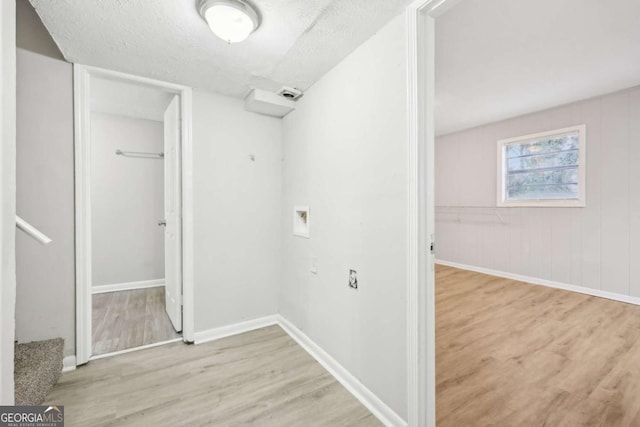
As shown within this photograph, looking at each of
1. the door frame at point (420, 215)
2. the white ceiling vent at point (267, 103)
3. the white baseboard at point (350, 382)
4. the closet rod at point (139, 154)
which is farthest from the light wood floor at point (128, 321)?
the white ceiling vent at point (267, 103)

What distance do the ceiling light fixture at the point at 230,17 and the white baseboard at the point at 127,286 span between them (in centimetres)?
363

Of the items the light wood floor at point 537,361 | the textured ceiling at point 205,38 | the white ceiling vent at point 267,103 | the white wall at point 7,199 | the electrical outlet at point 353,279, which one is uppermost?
the textured ceiling at point 205,38

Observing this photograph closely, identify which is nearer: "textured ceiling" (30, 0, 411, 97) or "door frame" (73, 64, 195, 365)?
"textured ceiling" (30, 0, 411, 97)

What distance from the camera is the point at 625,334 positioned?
7.52ft

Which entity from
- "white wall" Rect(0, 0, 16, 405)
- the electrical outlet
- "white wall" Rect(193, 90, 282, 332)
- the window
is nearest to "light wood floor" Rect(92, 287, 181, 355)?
"white wall" Rect(193, 90, 282, 332)

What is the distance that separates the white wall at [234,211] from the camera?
2291mm

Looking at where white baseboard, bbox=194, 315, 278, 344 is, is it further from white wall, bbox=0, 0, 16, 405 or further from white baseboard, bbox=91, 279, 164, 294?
white baseboard, bbox=91, 279, 164, 294

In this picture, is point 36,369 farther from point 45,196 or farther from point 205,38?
point 205,38

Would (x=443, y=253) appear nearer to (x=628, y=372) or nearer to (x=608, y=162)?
(x=608, y=162)

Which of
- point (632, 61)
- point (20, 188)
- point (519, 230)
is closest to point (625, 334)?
point (519, 230)

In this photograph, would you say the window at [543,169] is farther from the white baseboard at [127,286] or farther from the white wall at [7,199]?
the white baseboard at [127,286]

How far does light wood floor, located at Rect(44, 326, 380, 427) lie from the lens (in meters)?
1.44

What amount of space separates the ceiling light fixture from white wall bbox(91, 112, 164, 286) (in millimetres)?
3063

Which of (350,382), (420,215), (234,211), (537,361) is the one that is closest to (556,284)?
(537,361)
